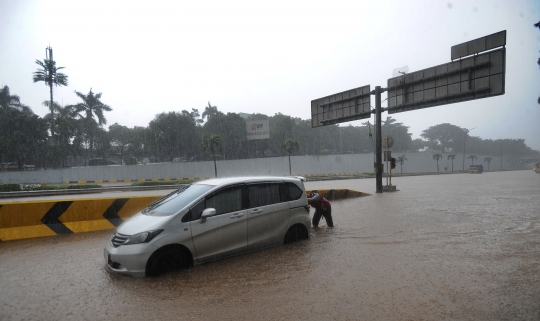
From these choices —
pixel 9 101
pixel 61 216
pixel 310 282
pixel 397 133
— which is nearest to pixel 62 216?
pixel 61 216

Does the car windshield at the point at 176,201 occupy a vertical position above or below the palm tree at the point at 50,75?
below

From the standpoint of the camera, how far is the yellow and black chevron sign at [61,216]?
7438mm

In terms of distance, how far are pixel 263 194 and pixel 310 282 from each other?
6.52 ft

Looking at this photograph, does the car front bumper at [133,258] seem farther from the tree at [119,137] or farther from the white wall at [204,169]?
the tree at [119,137]

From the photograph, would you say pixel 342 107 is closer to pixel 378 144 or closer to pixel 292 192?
pixel 378 144

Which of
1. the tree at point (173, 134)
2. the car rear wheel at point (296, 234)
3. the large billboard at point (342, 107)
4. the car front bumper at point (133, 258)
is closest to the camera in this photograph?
the car front bumper at point (133, 258)

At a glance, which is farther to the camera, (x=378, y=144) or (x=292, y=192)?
(x=378, y=144)

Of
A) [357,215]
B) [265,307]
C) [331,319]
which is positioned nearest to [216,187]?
[265,307]

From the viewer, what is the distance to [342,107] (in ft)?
65.9

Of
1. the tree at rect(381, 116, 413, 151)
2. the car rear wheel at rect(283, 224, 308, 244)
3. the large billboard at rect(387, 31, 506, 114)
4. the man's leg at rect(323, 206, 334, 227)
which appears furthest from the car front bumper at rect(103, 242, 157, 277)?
the tree at rect(381, 116, 413, 151)

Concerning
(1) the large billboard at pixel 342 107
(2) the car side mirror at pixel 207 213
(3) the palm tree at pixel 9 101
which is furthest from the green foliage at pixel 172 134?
(2) the car side mirror at pixel 207 213

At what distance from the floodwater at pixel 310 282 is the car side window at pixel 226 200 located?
0.85 m

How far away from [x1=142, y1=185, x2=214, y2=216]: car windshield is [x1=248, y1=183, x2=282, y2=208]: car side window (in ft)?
2.54

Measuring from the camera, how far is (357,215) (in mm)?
10766
